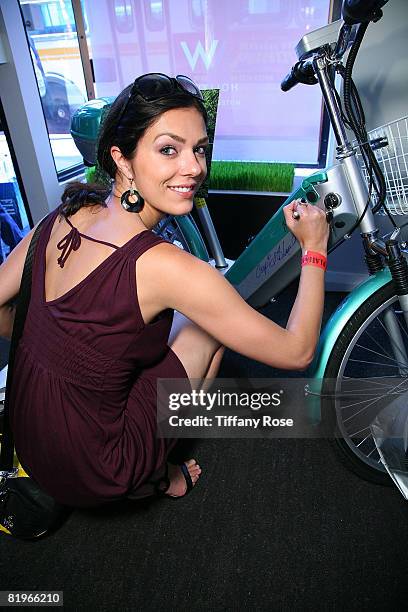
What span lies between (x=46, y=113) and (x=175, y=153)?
6.55 ft

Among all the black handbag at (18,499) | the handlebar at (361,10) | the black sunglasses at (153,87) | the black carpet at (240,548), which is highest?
the handlebar at (361,10)

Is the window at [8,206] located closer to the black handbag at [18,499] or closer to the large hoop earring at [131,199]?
the black handbag at [18,499]

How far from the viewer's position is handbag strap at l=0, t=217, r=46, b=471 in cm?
96

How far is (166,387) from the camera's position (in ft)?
3.62

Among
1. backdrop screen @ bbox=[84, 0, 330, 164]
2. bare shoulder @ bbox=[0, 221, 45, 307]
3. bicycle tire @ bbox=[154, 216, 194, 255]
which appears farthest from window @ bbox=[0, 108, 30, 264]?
bare shoulder @ bbox=[0, 221, 45, 307]

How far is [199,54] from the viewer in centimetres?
224

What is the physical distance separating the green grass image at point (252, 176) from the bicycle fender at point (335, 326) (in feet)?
4.05

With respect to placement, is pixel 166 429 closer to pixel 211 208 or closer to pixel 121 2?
pixel 211 208

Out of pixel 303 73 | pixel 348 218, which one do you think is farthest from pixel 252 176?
pixel 348 218

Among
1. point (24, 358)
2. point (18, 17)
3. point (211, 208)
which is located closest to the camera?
point (24, 358)

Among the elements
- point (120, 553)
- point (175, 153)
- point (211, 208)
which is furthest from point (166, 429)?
point (211, 208)

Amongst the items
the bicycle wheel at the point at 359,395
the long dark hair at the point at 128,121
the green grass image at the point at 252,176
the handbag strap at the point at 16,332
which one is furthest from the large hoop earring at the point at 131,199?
the green grass image at the point at 252,176

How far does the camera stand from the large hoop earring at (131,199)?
0.91 m

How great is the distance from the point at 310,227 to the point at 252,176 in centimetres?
134
